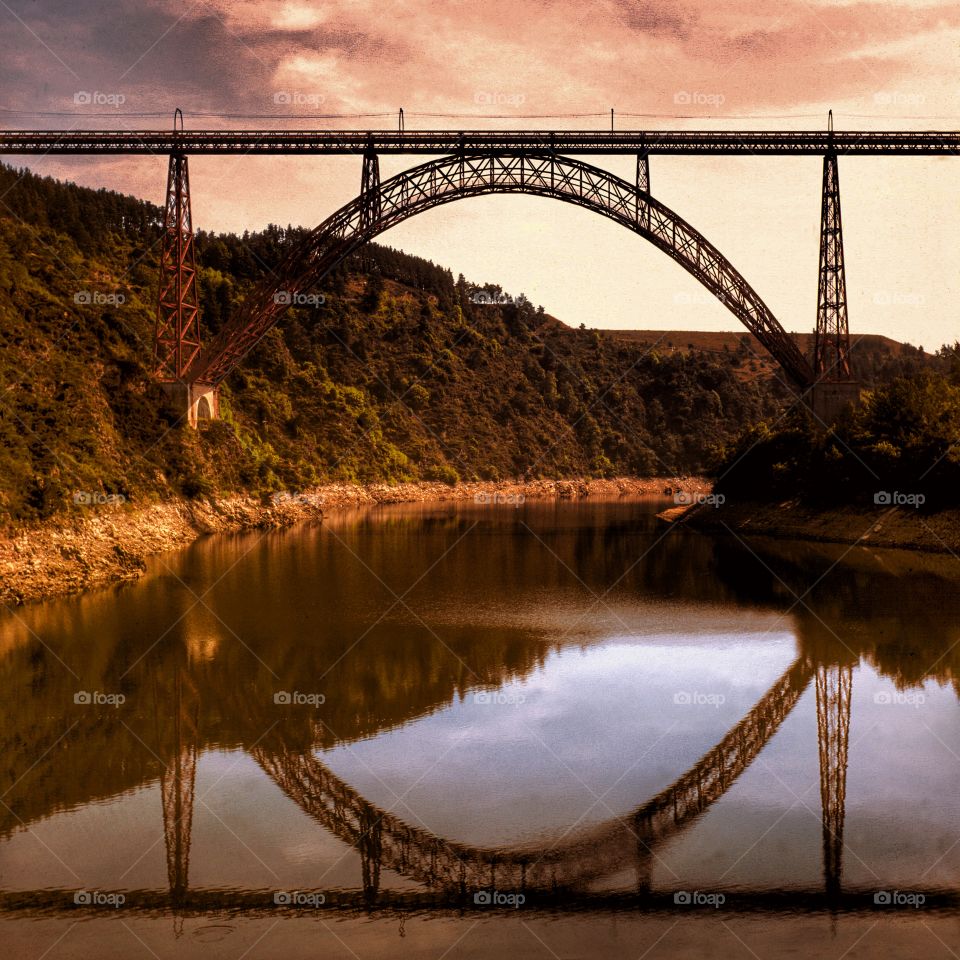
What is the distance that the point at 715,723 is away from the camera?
1309 cm

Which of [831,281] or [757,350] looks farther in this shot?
[757,350]

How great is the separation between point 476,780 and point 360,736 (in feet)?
7.19

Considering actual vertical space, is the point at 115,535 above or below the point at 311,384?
below

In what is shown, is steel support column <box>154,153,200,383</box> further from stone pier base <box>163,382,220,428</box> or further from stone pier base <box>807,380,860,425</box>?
stone pier base <box>807,380,860,425</box>

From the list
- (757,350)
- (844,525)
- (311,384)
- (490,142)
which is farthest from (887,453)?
(757,350)

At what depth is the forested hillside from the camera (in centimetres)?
3416

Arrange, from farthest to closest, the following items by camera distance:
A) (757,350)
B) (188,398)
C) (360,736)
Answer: (757,350), (188,398), (360,736)

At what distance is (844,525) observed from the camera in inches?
1465

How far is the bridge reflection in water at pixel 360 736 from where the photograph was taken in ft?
28.4

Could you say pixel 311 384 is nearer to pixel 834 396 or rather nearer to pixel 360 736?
pixel 834 396

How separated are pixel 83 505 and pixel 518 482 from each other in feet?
235

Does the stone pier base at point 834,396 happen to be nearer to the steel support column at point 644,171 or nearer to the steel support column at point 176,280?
the steel support column at point 644,171

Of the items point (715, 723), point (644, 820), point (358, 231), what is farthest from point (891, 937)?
point (358, 231)

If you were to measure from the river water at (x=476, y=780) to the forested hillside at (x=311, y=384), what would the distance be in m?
10.9
